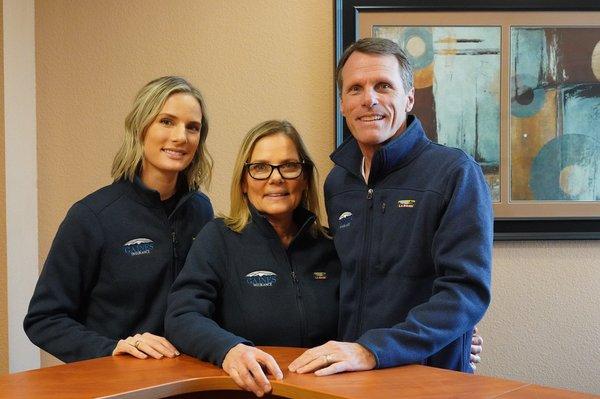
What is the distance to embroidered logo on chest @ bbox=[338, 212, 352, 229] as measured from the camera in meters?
2.03

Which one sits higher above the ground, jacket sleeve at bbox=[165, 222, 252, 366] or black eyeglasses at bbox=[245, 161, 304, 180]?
black eyeglasses at bbox=[245, 161, 304, 180]

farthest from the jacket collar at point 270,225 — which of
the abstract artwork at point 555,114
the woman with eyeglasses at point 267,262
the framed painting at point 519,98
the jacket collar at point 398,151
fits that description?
the abstract artwork at point 555,114

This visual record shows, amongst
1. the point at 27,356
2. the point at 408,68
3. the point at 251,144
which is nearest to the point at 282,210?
the point at 251,144

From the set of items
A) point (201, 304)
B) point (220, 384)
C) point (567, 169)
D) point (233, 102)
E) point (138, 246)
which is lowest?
point (220, 384)

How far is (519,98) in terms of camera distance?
120 inches

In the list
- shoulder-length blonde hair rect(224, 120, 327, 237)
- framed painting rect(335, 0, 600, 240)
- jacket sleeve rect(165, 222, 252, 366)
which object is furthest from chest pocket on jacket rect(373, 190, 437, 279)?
framed painting rect(335, 0, 600, 240)

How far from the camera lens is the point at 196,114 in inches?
89.0

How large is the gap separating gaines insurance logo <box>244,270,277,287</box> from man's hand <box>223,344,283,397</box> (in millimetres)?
382

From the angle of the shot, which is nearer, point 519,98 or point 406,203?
point 406,203

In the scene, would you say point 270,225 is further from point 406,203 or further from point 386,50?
point 386,50

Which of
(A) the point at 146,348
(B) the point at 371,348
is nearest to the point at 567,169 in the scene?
(B) the point at 371,348

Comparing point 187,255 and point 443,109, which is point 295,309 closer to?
point 187,255

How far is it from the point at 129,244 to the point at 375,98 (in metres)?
0.86

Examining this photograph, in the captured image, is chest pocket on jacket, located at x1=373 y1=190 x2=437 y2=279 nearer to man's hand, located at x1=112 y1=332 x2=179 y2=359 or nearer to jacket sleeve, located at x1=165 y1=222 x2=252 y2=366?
jacket sleeve, located at x1=165 y1=222 x2=252 y2=366
